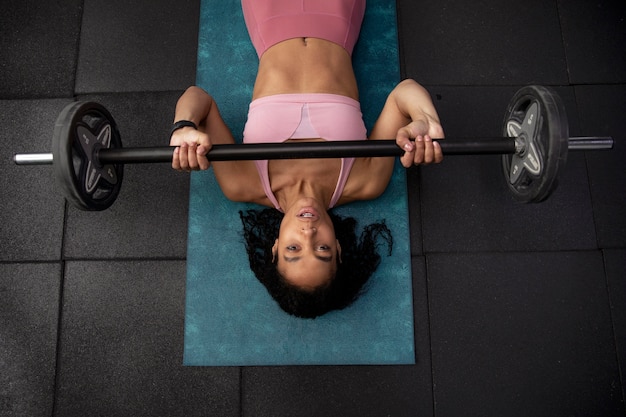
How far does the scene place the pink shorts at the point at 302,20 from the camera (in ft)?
5.06

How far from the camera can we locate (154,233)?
168 centimetres

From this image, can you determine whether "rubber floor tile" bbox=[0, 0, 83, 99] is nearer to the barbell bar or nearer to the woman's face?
the barbell bar

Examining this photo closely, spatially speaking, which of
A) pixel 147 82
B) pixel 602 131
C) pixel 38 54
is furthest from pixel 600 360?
pixel 38 54

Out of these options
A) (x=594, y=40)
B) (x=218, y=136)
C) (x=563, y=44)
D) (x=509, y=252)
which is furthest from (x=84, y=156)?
(x=594, y=40)

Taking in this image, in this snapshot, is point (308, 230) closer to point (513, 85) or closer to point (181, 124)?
point (181, 124)

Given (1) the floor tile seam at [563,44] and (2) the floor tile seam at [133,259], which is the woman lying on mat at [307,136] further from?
(1) the floor tile seam at [563,44]

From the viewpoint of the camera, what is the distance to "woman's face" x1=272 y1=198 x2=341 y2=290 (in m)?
1.21

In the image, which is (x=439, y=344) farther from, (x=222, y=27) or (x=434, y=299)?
(x=222, y=27)

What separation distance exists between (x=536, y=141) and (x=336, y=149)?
577 mm

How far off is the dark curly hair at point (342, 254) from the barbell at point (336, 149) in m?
0.41

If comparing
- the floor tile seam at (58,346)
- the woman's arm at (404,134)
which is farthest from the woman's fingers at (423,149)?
the floor tile seam at (58,346)

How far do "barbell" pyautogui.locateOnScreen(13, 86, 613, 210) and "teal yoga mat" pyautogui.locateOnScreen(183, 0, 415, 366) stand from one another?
1.44ft

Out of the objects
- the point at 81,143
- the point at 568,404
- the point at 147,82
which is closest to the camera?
the point at 81,143

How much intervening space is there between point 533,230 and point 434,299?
0.48 metres
